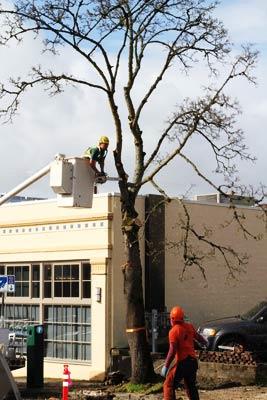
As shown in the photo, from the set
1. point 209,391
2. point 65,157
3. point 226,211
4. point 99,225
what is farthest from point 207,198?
point 65,157

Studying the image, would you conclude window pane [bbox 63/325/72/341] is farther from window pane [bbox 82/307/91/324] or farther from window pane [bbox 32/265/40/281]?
window pane [bbox 32/265/40/281]

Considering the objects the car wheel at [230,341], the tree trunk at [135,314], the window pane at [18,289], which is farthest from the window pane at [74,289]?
the tree trunk at [135,314]

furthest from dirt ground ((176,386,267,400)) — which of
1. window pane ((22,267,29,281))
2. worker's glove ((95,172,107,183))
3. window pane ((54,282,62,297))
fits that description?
window pane ((22,267,29,281))

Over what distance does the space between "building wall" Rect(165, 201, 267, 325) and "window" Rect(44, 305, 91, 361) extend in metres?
2.47

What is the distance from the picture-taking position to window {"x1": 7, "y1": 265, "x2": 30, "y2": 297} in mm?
23609

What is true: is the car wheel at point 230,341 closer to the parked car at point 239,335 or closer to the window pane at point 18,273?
the parked car at point 239,335

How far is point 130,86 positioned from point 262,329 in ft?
23.4

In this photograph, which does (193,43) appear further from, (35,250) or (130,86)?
(35,250)

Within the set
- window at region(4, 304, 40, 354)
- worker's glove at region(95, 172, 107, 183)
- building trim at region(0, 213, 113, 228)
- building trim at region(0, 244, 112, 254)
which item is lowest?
window at region(4, 304, 40, 354)

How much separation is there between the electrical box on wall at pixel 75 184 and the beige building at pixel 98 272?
9.08 metres

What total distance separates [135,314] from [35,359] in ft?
9.55

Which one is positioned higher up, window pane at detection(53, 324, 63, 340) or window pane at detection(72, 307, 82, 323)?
window pane at detection(72, 307, 82, 323)

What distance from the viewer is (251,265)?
2433cm

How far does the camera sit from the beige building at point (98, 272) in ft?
68.4
